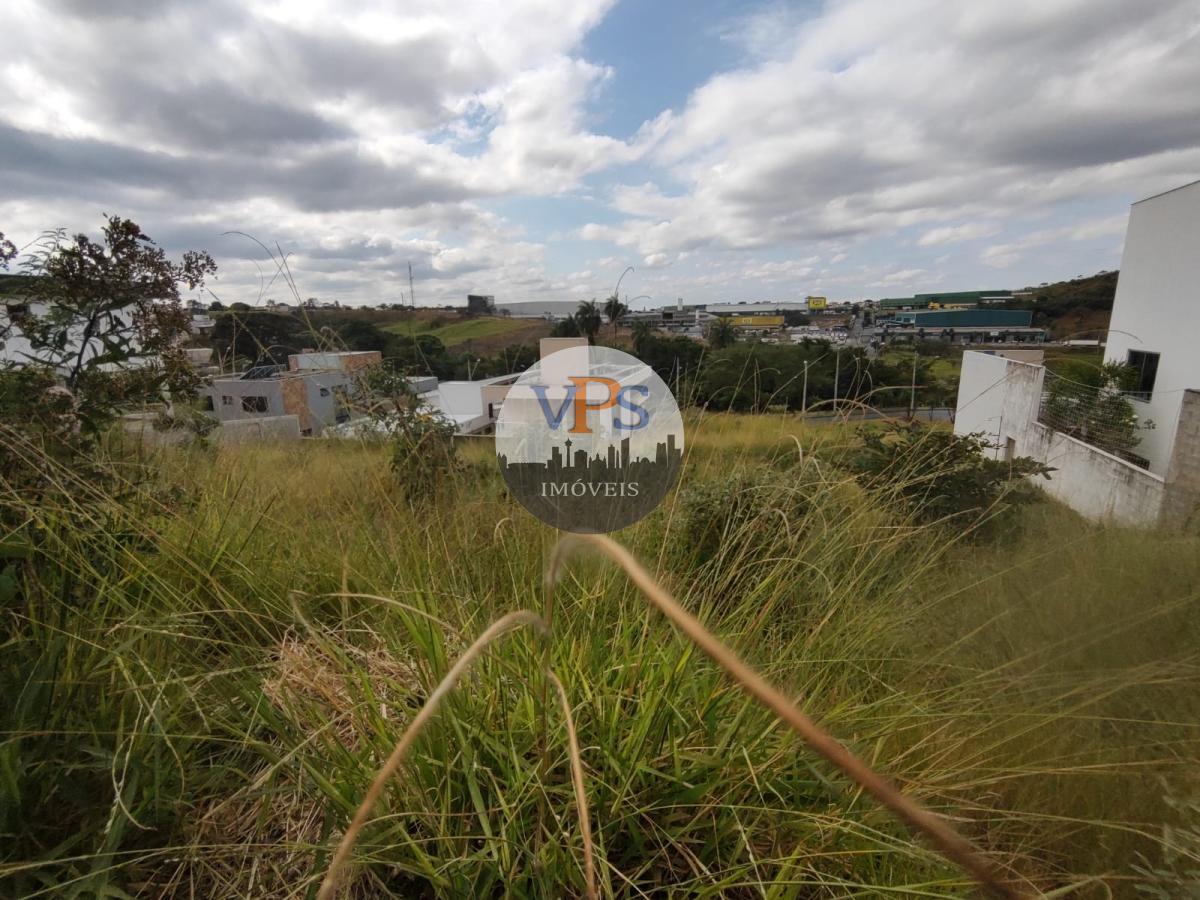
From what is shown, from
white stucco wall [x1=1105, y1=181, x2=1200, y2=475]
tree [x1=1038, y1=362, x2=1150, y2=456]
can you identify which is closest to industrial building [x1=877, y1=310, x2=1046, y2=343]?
white stucco wall [x1=1105, y1=181, x2=1200, y2=475]

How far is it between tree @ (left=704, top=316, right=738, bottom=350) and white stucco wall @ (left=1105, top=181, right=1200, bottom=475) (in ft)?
21.6

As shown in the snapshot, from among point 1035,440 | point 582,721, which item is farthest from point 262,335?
point 1035,440

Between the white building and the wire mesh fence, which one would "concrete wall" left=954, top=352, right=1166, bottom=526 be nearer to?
the white building

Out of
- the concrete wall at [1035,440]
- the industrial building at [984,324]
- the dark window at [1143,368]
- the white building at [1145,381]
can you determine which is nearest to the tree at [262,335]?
the concrete wall at [1035,440]

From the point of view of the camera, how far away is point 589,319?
11.6 feet

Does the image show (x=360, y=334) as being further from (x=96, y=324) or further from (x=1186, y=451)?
(x=1186, y=451)

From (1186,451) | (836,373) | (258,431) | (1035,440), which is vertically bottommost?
(1035,440)

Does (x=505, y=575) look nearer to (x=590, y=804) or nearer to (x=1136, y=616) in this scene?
(x=590, y=804)

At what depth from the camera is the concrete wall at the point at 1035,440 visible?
3.74m

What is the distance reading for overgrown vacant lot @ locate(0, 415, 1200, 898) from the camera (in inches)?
33.4

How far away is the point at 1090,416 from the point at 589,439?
22.3ft

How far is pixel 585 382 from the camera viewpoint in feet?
12.5

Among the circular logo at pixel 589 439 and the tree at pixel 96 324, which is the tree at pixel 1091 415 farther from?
the tree at pixel 96 324

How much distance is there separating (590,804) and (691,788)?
6.9 inches
